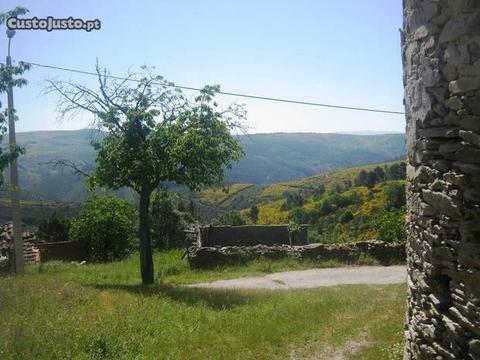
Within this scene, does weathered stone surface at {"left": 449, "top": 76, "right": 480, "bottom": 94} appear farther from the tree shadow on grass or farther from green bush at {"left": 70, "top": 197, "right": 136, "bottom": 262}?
green bush at {"left": 70, "top": 197, "right": 136, "bottom": 262}

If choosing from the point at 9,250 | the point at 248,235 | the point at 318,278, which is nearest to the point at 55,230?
the point at 9,250

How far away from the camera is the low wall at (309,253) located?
62.4 feet

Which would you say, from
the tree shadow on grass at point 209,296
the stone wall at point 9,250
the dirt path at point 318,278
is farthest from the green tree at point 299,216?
the tree shadow on grass at point 209,296

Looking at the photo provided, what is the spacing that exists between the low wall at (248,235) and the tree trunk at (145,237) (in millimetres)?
10739

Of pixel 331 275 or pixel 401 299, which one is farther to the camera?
pixel 331 275

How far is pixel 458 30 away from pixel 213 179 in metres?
11.2

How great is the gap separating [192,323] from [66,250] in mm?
21337

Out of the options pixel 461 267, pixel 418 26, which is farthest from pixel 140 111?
pixel 461 267

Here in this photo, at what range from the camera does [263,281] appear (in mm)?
16297

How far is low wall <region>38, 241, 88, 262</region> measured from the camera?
27719mm

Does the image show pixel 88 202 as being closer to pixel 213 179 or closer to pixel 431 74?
pixel 213 179

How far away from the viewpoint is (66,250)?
1110 inches

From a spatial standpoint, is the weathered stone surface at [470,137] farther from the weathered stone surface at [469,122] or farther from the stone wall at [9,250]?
the stone wall at [9,250]

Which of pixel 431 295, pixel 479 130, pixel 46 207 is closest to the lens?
pixel 479 130
